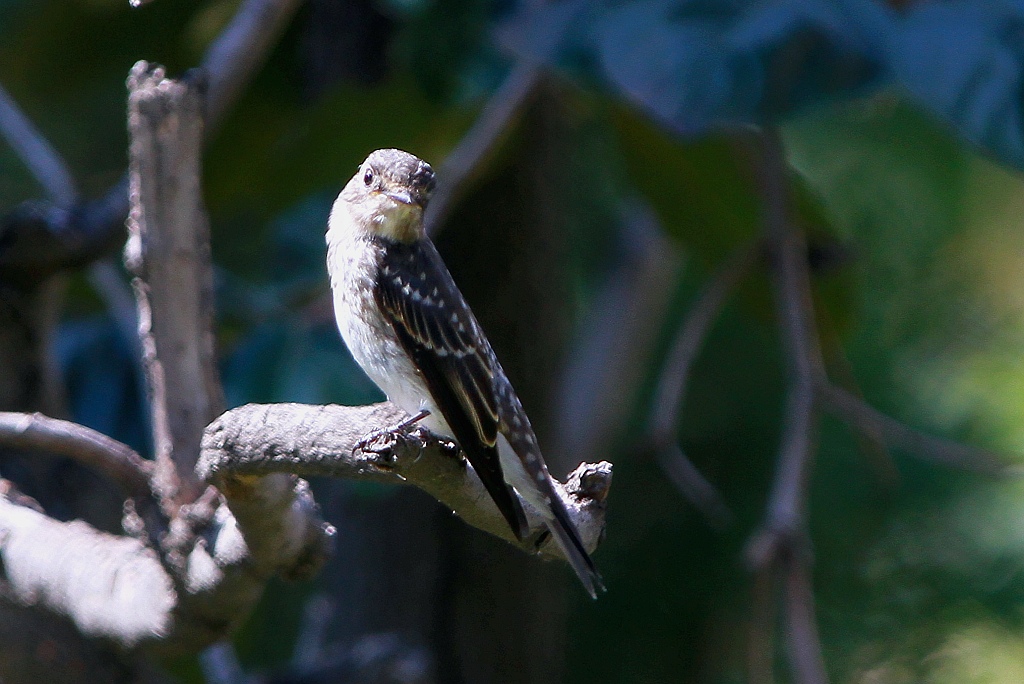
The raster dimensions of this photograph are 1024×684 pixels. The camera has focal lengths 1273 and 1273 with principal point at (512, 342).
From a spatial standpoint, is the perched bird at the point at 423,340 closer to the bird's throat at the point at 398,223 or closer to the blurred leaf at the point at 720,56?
the bird's throat at the point at 398,223

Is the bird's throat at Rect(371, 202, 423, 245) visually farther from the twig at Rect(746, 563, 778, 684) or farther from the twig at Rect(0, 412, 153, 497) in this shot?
the twig at Rect(746, 563, 778, 684)

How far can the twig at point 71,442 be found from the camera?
2.23m

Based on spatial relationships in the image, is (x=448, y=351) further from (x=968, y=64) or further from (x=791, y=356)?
(x=968, y=64)

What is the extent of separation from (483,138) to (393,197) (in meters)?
1.01

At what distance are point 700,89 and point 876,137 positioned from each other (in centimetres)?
227

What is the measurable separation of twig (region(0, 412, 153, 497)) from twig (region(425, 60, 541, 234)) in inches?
A: 43.0

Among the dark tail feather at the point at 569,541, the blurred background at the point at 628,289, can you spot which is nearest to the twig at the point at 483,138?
the blurred background at the point at 628,289

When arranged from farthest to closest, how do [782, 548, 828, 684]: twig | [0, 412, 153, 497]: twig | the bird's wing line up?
1. [782, 548, 828, 684]: twig
2. [0, 412, 153, 497]: twig
3. the bird's wing

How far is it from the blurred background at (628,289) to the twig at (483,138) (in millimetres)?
48

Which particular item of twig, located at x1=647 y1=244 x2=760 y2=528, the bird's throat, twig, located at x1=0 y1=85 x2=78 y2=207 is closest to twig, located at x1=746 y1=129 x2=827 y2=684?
twig, located at x1=647 y1=244 x2=760 y2=528

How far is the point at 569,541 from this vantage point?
2.03m

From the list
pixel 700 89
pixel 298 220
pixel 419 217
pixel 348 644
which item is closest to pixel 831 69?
pixel 700 89

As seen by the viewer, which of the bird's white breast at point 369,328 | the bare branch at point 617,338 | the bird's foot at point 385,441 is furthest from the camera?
the bare branch at point 617,338

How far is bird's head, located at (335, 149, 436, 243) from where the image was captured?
2514 mm
